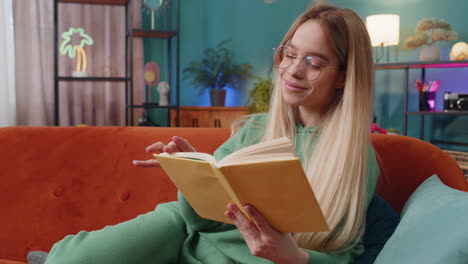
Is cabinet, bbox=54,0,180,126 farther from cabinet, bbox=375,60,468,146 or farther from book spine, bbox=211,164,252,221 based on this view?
book spine, bbox=211,164,252,221

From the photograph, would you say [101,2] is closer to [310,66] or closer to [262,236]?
[310,66]

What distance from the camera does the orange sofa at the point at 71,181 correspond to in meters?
1.52

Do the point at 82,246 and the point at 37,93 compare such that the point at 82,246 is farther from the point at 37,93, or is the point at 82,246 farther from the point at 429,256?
the point at 37,93

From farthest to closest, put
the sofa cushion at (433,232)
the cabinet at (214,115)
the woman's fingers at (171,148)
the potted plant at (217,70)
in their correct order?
the potted plant at (217,70) < the cabinet at (214,115) < the woman's fingers at (171,148) < the sofa cushion at (433,232)

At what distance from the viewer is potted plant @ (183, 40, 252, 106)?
15.2ft

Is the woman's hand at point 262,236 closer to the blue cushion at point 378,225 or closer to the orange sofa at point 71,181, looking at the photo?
the blue cushion at point 378,225

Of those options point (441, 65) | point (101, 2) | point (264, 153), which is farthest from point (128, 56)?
point (264, 153)

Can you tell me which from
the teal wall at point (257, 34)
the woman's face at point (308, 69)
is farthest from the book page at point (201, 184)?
the teal wall at point (257, 34)

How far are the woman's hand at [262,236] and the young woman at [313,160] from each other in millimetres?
150

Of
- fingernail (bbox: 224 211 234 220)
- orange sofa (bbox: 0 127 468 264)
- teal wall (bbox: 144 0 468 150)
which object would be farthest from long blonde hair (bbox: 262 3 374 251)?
teal wall (bbox: 144 0 468 150)

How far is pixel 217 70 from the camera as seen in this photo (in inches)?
183

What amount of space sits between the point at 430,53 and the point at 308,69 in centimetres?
322

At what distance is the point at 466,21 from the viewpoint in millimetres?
4266

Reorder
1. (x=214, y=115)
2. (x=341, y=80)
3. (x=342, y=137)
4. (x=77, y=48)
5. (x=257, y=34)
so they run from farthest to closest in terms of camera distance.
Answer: (x=257, y=34)
(x=214, y=115)
(x=77, y=48)
(x=341, y=80)
(x=342, y=137)
